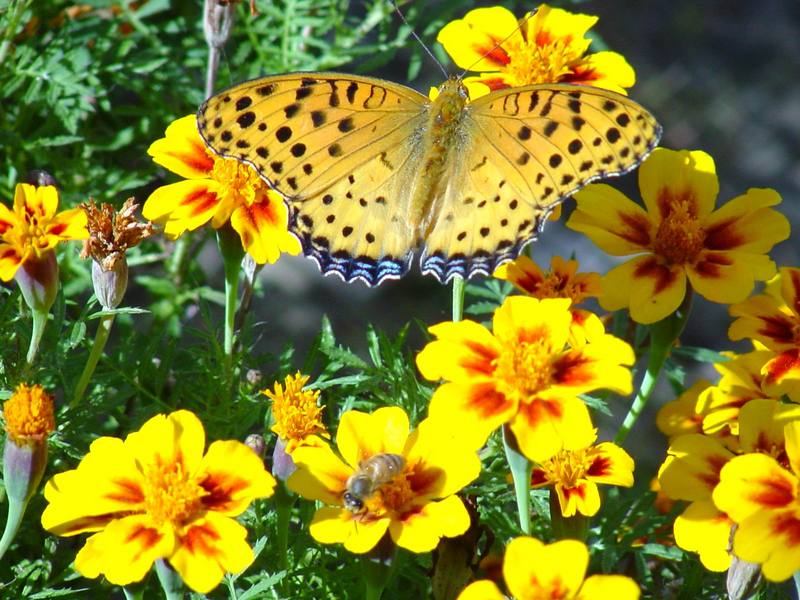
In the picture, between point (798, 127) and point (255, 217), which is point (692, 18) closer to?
point (798, 127)

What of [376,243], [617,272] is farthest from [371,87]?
[617,272]

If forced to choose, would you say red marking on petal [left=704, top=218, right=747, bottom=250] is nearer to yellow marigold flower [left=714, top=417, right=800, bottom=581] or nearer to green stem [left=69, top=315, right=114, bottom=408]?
yellow marigold flower [left=714, top=417, right=800, bottom=581]

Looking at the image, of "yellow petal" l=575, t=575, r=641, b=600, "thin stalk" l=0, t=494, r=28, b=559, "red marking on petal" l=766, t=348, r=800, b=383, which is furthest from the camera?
"red marking on petal" l=766, t=348, r=800, b=383

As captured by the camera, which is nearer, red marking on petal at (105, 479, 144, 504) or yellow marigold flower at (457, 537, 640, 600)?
yellow marigold flower at (457, 537, 640, 600)

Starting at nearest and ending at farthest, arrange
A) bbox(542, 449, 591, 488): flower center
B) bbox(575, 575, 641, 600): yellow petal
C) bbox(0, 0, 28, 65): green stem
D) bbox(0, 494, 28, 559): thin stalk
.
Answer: bbox(575, 575, 641, 600): yellow petal
bbox(0, 494, 28, 559): thin stalk
bbox(542, 449, 591, 488): flower center
bbox(0, 0, 28, 65): green stem

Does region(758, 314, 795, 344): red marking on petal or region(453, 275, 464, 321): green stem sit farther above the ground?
region(453, 275, 464, 321): green stem

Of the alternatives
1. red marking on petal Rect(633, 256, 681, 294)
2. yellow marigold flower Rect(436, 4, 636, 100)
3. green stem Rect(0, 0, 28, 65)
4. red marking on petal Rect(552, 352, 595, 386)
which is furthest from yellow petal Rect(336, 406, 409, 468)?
green stem Rect(0, 0, 28, 65)
